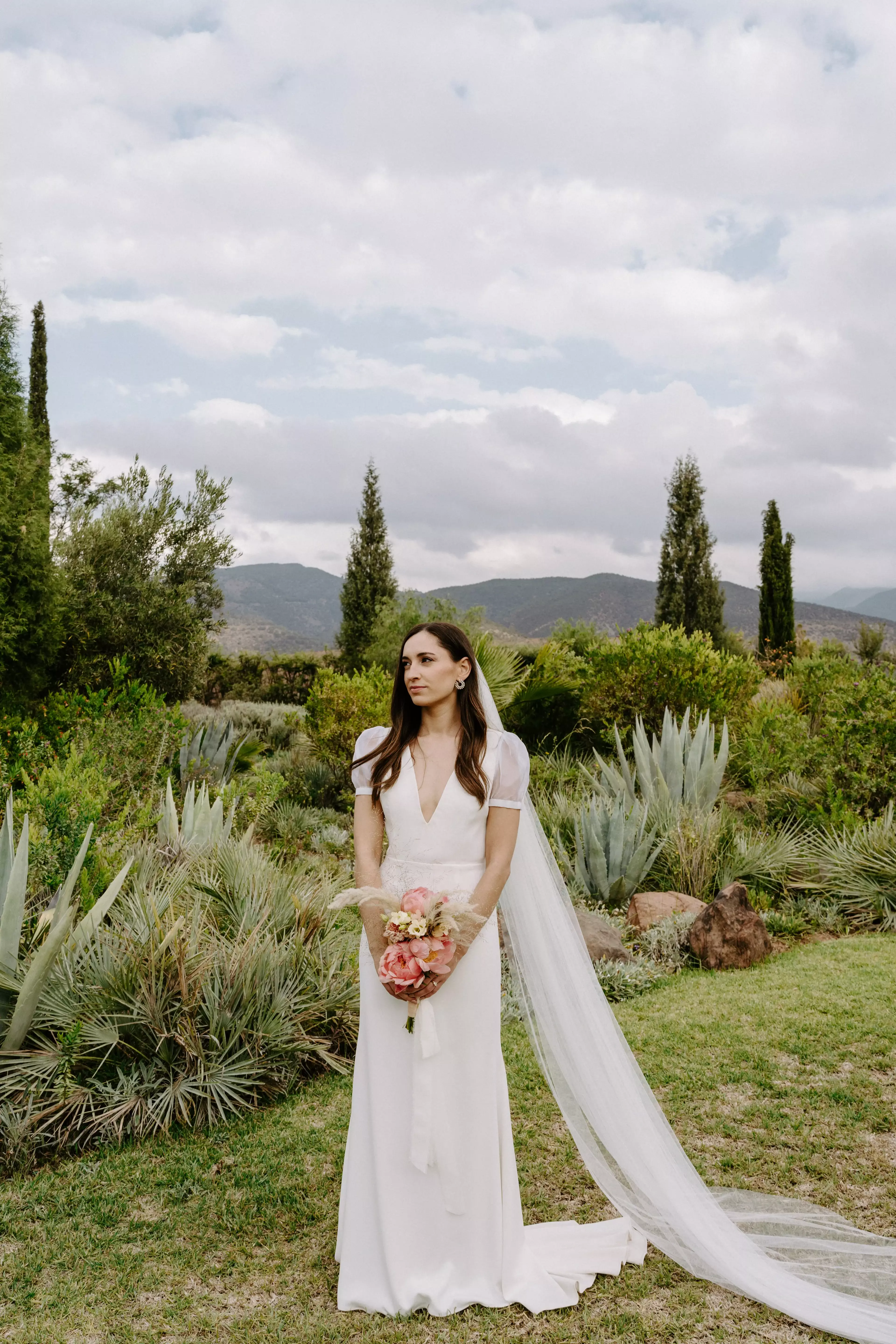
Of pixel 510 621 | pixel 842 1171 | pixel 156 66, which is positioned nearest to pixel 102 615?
pixel 156 66

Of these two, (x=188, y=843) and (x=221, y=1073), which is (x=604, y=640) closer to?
(x=188, y=843)

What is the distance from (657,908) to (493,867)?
492 cm

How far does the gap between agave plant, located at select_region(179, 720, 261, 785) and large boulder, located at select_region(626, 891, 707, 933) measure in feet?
14.6

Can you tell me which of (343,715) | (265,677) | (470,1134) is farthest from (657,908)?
(265,677)

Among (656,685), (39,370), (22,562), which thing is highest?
(39,370)

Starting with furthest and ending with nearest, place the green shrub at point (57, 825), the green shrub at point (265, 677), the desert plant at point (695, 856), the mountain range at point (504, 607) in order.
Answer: the mountain range at point (504, 607) < the green shrub at point (265, 677) < the desert plant at point (695, 856) < the green shrub at point (57, 825)

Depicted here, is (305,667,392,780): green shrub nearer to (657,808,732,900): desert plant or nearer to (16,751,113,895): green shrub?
(657,808,732,900): desert plant

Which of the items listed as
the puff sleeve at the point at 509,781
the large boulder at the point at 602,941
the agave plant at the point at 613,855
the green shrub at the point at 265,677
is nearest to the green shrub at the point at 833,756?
the agave plant at the point at 613,855

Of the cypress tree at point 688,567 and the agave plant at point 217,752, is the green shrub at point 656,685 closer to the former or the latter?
the agave plant at point 217,752

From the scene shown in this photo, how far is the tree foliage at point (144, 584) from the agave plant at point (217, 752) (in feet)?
9.37

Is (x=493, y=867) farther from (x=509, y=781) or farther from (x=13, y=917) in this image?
(x=13, y=917)

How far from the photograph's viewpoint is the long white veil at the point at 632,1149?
3.03 m

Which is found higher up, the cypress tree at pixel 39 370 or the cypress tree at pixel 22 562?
the cypress tree at pixel 39 370

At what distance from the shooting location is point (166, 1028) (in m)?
4.46
